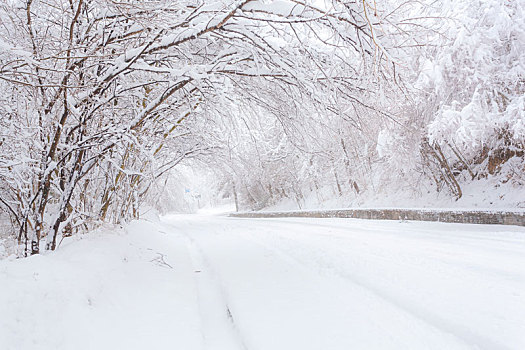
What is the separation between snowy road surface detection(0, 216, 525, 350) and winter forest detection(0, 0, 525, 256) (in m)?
1.03

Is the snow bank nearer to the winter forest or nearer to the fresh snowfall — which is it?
the fresh snowfall

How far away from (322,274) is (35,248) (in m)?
3.63

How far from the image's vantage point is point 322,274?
4.00 m

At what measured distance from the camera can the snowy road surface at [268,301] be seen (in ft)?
7.41

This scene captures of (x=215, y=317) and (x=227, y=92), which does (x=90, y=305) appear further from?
(x=227, y=92)

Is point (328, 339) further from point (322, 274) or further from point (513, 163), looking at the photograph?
point (513, 163)

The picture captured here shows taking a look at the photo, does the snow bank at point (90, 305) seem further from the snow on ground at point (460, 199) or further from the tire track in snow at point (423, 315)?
the snow on ground at point (460, 199)

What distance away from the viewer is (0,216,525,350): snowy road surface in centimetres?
226

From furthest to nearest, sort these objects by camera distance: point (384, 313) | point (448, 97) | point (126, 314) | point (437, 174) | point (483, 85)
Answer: point (437, 174) → point (448, 97) → point (483, 85) → point (126, 314) → point (384, 313)

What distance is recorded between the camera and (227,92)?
326 centimetres

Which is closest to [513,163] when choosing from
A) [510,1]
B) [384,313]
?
[510,1]

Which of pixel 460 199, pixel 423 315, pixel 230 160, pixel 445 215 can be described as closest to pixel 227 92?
pixel 230 160

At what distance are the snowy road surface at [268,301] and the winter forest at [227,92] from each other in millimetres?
1027

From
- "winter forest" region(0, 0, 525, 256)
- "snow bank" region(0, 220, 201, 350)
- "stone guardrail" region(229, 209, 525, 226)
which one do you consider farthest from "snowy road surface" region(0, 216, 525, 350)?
"stone guardrail" region(229, 209, 525, 226)
